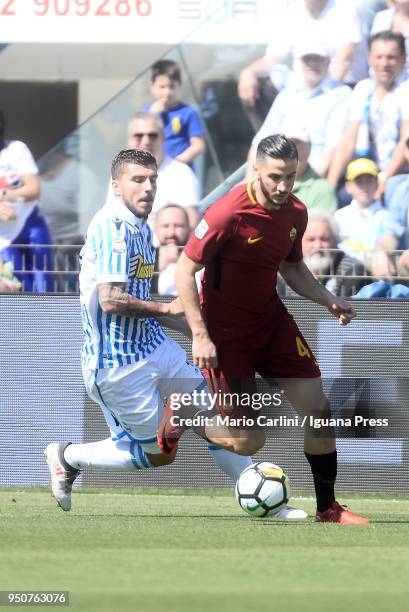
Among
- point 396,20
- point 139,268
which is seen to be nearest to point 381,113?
point 396,20

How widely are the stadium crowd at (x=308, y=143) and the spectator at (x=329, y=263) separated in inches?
0.9

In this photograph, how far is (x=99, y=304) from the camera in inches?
334

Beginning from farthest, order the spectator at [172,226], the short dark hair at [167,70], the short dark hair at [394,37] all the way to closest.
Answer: the short dark hair at [167,70]
the short dark hair at [394,37]
the spectator at [172,226]

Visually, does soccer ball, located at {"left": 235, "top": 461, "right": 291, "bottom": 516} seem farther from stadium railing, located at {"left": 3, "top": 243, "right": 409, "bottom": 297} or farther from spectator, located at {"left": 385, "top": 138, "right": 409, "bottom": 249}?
spectator, located at {"left": 385, "top": 138, "right": 409, "bottom": 249}

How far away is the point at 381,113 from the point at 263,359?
5099 millimetres

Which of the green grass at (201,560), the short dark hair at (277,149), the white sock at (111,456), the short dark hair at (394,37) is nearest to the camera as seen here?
the green grass at (201,560)

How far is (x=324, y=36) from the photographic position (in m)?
13.0

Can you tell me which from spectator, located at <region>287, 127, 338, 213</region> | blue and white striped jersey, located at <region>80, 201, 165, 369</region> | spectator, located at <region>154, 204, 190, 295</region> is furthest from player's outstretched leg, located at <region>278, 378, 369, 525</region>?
spectator, located at <region>287, 127, 338, 213</region>

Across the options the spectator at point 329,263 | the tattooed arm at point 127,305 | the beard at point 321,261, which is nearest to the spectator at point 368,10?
the spectator at point 329,263

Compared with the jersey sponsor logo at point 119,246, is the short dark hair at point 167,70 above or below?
above

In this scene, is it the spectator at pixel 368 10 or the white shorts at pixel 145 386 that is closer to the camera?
the white shorts at pixel 145 386

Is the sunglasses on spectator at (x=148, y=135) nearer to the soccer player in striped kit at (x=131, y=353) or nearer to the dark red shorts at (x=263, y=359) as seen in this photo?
the soccer player in striped kit at (x=131, y=353)

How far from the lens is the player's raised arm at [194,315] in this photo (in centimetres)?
784

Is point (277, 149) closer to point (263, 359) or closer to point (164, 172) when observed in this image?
point (263, 359)
